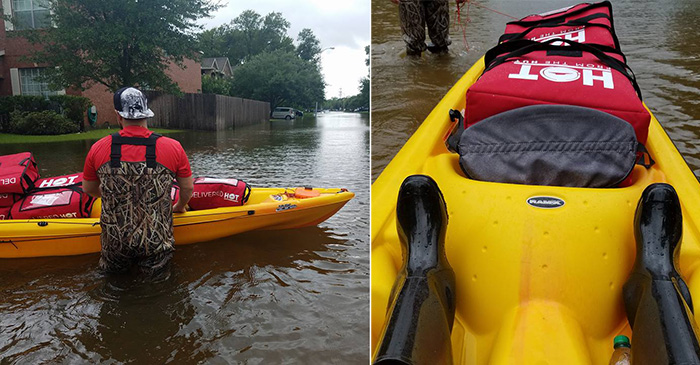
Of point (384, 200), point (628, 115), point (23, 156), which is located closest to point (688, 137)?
point (628, 115)

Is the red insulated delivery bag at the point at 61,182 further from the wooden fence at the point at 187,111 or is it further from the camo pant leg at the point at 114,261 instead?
the wooden fence at the point at 187,111

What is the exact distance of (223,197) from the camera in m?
3.95

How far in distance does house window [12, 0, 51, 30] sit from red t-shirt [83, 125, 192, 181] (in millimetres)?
14870

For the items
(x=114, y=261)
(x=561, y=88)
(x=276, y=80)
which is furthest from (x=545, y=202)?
(x=276, y=80)

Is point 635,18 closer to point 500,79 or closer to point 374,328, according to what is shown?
point 500,79

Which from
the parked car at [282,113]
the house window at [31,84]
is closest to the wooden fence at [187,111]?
the house window at [31,84]

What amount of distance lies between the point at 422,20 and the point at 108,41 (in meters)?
12.3

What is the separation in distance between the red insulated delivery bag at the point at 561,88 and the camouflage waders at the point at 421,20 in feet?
7.73

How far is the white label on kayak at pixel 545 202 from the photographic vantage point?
1481mm

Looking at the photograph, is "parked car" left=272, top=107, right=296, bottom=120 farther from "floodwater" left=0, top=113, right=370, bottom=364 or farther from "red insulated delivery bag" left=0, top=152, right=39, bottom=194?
"red insulated delivery bag" left=0, top=152, right=39, bottom=194

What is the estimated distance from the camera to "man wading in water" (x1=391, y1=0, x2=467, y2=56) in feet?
14.3

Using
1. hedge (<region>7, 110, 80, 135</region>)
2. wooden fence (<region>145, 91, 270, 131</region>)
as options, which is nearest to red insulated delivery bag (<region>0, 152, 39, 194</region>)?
hedge (<region>7, 110, 80, 135</region>)

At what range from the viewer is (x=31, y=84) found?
50.4 ft

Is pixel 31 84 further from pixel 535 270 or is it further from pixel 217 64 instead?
pixel 217 64
